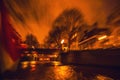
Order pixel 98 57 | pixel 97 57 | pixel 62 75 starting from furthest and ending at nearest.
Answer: pixel 97 57 < pixel 98 57 < pixel 62 75

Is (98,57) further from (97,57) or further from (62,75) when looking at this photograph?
(62,75)

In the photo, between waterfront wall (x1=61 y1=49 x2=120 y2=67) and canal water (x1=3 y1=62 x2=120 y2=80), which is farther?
waterfront wall (x1=61 y1=49 x2=120 y2=67)

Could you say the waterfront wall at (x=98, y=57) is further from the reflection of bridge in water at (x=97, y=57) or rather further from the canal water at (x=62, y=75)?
the canal water at (x=62, y=75)

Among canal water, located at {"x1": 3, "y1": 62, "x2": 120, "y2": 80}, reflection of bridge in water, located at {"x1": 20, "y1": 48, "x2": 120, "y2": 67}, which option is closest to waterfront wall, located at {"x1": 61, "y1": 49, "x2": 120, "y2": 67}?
reflection of bridge in water, located at {"x1": 20, "y1": 48, "x2": 120, "y2": 67}

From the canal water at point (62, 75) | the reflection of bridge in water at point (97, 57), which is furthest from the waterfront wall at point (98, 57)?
the canal water at point (62, 75)

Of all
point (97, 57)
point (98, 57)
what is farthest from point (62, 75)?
point (97, 57)

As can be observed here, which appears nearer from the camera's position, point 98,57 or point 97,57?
point 98,57

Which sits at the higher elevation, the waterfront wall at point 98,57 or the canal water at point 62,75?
the waterfront wall at point 98,57

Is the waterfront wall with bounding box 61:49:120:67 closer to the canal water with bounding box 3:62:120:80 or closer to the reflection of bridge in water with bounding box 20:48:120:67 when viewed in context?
the reflection of bridge in water with bounding box 20:48:120:67

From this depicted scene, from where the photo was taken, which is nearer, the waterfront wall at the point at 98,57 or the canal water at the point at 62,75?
the canal water at the point at 62,75

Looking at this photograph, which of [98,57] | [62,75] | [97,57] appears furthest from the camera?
[97,57]

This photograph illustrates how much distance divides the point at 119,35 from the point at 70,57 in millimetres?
12970

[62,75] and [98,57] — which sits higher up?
[98,57]

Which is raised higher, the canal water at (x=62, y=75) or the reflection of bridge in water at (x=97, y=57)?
the reflection of bridge in water at (x=97, y=57)
